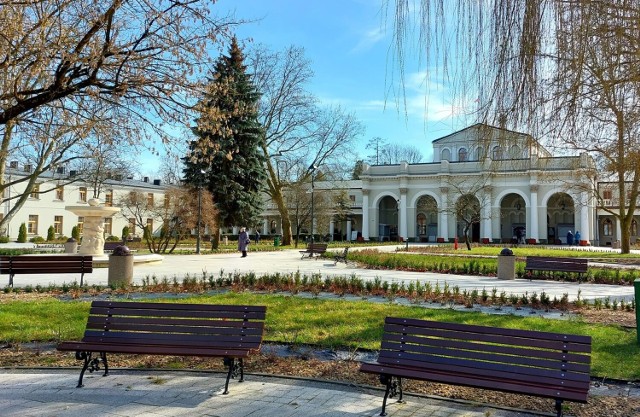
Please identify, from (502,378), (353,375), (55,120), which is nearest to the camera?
(502,378)

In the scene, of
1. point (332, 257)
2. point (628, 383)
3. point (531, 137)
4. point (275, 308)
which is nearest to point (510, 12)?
point (531, 137)

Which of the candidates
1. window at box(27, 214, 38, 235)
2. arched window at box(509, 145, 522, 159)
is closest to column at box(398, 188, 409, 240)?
window at box(27, 214, 38, 235)

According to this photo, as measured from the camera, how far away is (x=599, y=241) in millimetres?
59344

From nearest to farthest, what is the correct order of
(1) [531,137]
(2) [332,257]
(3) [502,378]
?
(1) [531,137]
(3) [502,378]
(2) [332,257]

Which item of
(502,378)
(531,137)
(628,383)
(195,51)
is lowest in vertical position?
(628,383)

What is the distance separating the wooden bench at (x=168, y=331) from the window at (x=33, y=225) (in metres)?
56.4

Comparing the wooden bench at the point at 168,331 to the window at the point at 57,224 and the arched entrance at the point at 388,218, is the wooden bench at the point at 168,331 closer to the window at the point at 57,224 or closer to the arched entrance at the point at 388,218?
the window at the point at 57,224

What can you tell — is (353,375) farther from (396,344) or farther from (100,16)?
(100,16)

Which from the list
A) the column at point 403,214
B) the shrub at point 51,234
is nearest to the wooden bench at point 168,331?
the shrub at point 51,234

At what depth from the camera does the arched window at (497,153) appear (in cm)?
312

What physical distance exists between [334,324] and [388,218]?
6198 centimetres

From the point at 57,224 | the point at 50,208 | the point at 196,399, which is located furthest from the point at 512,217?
the point at 196,399

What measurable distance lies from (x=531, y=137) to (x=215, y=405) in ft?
11.6

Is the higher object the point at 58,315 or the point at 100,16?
the point at 100,16
